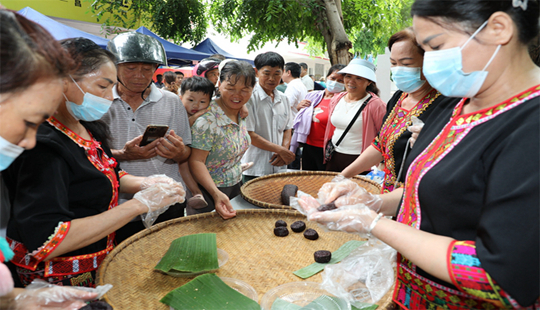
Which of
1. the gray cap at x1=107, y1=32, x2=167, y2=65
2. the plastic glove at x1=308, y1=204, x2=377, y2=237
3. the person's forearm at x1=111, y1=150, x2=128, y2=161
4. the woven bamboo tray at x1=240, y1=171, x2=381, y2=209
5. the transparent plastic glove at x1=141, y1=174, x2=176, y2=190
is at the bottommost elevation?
the woven bamboo tray at x1=240, y1=171, x2=381, y2=209

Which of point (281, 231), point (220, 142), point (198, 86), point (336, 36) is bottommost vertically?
point (281, 231)

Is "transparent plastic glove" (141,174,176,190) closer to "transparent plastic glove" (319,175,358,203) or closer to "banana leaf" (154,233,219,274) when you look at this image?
"banana leaf" (154,233,219,274)

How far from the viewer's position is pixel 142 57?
7.05 feet

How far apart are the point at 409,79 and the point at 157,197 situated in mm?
1533

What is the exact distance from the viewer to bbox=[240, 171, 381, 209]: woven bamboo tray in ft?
8.56

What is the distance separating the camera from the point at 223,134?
2.46 metres

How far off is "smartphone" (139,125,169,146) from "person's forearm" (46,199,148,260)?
1.88 ft

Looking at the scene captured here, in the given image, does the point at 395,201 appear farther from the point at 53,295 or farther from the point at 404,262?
the point at 53,295

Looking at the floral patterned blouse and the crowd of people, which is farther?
the floral patterned blouse

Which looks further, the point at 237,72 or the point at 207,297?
the point at 237,72

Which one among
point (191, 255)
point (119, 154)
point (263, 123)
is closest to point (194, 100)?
point (263, 123)

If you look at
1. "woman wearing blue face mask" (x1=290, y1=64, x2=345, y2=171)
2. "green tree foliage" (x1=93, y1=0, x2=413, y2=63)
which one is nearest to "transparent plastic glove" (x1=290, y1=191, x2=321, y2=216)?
"woman wearing blue face mask" (x1=290, y1=64, x2=345, y2=171)

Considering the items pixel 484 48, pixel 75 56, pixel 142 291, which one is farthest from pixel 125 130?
pixel 484 48

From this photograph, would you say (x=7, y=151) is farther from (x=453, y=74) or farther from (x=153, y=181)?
(x=453, y=74)
